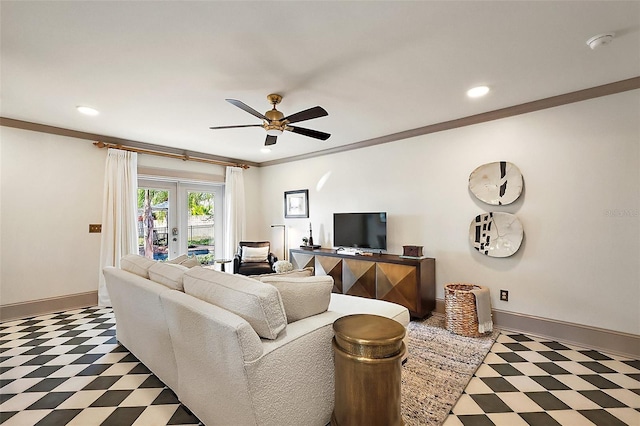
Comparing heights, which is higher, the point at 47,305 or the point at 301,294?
the point at 301,294

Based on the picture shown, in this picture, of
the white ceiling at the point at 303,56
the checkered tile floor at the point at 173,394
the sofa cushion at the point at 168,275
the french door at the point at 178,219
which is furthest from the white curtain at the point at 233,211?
the sofa cushion at the point at 168,275

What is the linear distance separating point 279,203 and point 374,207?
2.28 metres

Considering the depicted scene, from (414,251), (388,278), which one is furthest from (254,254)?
(414,251)

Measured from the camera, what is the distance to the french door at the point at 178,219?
4.85 metres

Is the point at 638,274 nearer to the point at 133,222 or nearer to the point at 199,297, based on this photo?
the point at 199,297

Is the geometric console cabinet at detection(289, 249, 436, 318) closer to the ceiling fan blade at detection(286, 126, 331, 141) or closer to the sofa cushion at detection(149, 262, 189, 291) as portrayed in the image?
the ceiling fan blade at detection(286, 126, 331, 141)

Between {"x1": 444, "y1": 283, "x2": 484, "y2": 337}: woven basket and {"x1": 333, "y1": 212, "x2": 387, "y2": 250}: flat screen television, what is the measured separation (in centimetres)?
116

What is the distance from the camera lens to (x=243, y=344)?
4.22 feet

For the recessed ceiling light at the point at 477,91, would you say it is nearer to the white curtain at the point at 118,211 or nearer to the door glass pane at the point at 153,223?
the white curtain at the point at 118,211

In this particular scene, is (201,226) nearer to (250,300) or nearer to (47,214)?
(47,214)

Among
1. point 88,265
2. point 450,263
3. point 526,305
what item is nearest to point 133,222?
point 88,265

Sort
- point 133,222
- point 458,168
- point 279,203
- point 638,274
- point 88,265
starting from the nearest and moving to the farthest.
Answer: point 638,274 < point 458,168 < point 88,265 < point 133,222 < point 279,203

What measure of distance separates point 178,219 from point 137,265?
279 cm

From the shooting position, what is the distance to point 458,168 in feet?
11.8
